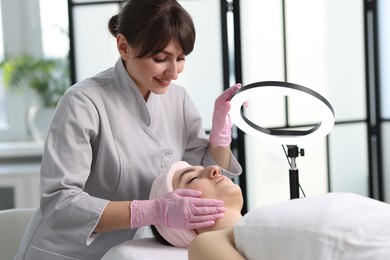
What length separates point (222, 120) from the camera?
205 cm

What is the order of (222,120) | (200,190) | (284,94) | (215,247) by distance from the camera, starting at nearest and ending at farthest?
(215,247)
(284,94)
(200,190)
(222,120)

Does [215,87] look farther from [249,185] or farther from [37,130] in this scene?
[37,130]

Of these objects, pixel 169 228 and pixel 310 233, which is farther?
pixel 169 228

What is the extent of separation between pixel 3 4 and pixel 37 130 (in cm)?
79

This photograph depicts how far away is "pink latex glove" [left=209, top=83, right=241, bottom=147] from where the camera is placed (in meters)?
2.01

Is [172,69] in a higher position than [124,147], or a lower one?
higher

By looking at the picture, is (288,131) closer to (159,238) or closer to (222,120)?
(222,120)

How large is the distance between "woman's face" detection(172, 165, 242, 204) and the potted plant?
2.50 meters

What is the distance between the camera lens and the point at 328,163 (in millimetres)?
3568

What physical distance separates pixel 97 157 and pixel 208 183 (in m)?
0.31

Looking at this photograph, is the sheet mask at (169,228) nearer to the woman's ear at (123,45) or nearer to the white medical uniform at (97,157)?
the white medical uniform at (97,157)

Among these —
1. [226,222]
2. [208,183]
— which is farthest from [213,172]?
[226,222]

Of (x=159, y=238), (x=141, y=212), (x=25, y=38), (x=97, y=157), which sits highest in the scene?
(x=25, y=38)

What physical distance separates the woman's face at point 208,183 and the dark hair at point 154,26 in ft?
1.07
